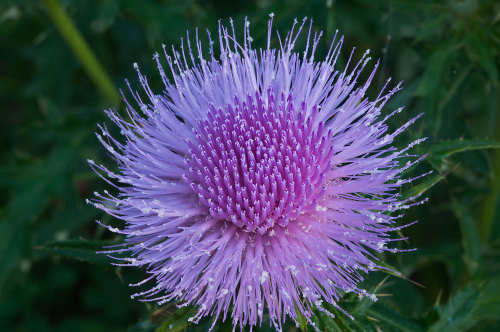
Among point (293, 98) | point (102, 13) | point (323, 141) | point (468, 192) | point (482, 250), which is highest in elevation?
point (102, 13)

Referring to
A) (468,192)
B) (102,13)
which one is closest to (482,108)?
(468,192)

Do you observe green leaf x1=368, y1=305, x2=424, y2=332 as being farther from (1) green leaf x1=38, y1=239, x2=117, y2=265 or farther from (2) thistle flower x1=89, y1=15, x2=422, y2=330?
(1) green leaf x1=38, y1=239, x2=117, y2=265

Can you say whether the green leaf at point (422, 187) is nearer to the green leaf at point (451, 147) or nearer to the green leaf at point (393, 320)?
the green leaf at point (451, 147)

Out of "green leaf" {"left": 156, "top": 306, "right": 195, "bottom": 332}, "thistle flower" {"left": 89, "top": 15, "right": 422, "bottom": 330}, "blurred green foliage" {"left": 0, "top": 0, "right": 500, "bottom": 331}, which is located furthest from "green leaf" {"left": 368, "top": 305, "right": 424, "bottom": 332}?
"green leaf" {"left": 156, "top": 306, "right": 195, "bottom": 332}

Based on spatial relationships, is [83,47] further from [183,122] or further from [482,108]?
[482,108]

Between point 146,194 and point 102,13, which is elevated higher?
point 102,13

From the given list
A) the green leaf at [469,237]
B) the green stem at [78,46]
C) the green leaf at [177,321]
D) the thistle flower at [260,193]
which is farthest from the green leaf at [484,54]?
the green stem at [78,46]
